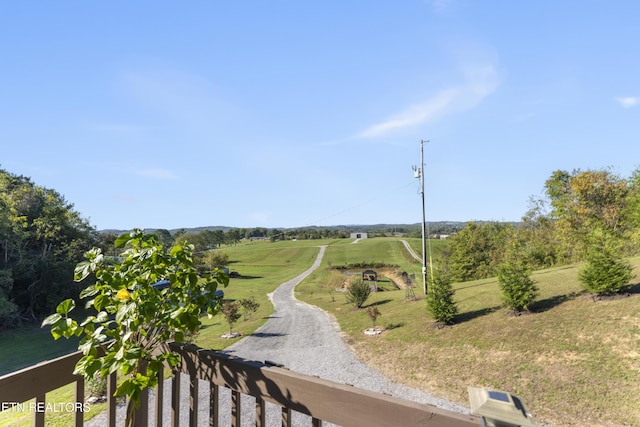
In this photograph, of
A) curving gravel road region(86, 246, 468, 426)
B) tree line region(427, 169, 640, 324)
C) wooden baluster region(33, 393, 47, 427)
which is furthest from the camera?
tree line region(427, 169, 640, 324)

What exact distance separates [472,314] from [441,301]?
4.63ft

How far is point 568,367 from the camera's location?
6.98m

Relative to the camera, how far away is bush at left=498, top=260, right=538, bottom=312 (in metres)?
9.88

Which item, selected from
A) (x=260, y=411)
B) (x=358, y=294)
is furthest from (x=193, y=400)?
(x=358, y=294)

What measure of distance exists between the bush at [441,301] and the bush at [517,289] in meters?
1.60

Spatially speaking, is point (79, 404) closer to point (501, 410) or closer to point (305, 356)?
point (501, 410)

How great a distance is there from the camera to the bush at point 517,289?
9875 millimetres

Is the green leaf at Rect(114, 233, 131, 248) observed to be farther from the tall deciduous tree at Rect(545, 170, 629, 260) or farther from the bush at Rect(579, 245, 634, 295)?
the tall deciduous tree at Rect(545, 170, 629, 260)

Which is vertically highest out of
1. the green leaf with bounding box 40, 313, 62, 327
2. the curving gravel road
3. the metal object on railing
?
the green leaf with bounding box 40, 313, 62, 327

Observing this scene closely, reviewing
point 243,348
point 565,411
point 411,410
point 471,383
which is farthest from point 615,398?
point 243,348

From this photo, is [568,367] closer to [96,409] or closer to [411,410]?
A: [411,410]

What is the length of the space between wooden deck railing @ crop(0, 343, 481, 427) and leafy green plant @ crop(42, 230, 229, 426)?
0.15m

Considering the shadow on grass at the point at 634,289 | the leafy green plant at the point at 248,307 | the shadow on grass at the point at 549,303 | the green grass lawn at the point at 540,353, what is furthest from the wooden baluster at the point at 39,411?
the leafy green plant at the point at 248,307

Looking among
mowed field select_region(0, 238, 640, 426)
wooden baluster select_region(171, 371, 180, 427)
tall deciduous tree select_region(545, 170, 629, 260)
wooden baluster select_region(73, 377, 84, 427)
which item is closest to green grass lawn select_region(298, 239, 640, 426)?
mowed field select_region(0, 238, 640, 426)
